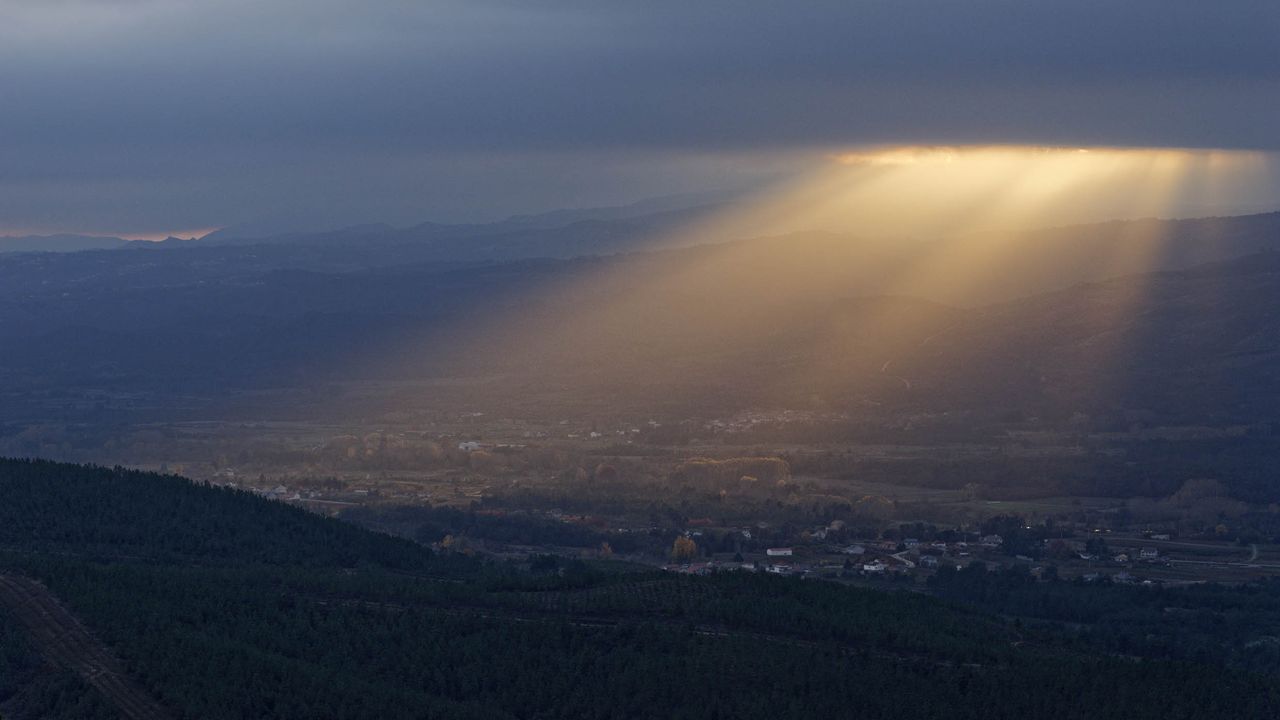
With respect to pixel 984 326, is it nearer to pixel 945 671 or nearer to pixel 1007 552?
pixel 1007 552

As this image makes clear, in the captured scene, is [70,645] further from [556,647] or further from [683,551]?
[683,551]

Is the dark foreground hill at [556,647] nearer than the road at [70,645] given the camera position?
No

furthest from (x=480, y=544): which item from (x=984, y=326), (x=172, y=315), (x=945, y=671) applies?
(x=172, y=315)

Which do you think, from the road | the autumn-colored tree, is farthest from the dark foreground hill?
the autumn-colored tree

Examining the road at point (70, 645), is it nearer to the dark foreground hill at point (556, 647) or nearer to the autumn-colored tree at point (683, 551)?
the dark foreground hill at point (556, 647)

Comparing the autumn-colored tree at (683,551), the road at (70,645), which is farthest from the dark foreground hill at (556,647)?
the autumn-colored tree at (683,551)

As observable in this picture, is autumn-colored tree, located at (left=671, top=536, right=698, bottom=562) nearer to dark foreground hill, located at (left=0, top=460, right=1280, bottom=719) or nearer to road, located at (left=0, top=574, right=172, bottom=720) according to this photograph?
dark foreground hill, located at (left=0, top=460, right=1280, bottom=719)
